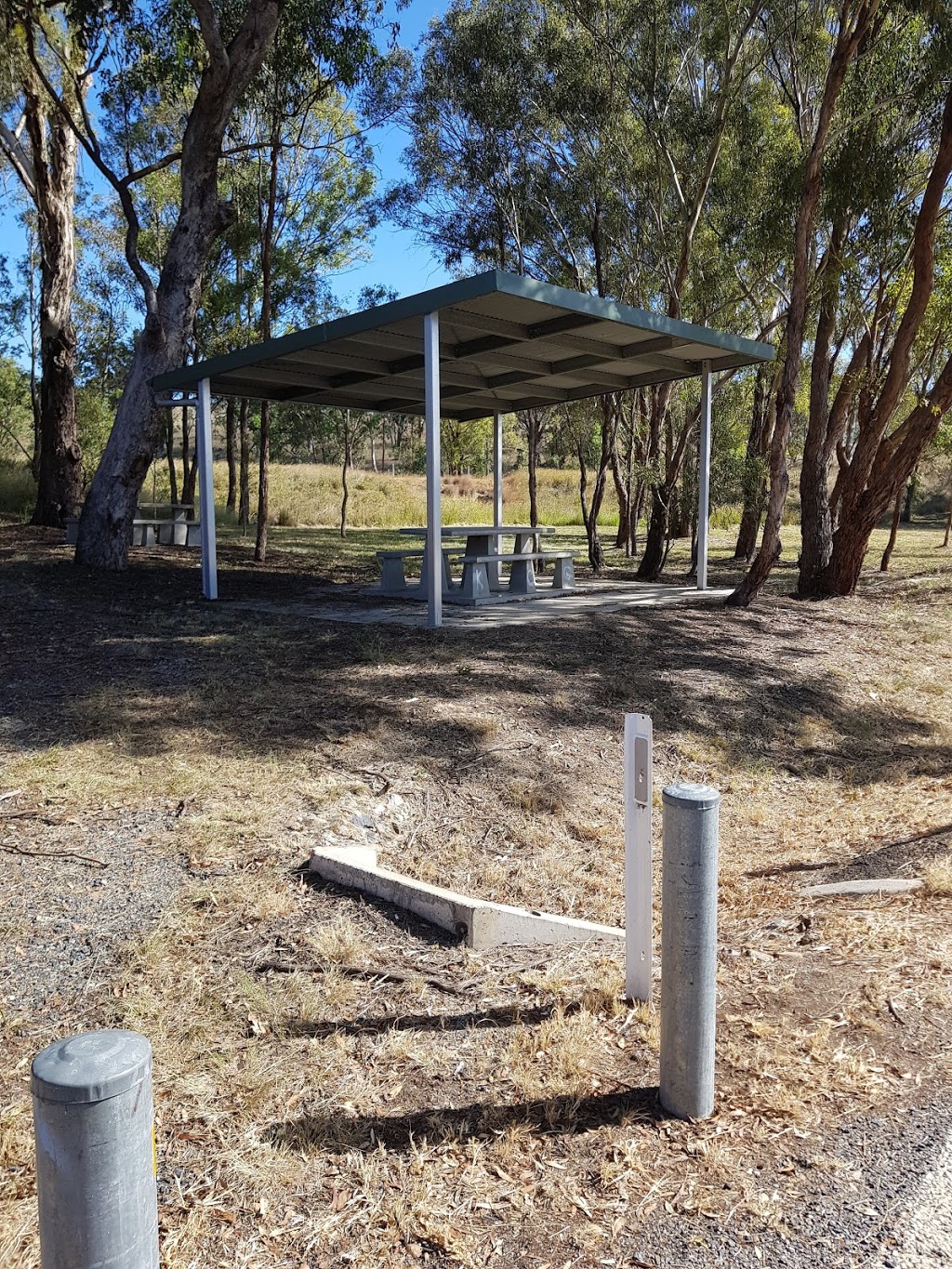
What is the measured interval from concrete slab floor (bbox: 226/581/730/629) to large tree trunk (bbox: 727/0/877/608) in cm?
93

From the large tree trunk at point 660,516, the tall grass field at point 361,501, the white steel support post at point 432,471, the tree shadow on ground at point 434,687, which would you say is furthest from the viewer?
the tall grass field at point 361,501

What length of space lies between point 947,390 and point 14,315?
85.1 feet

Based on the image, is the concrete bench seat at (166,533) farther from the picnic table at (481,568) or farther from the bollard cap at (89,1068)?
the bollard cap at (89,1068)

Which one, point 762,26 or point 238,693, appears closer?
point 238,693

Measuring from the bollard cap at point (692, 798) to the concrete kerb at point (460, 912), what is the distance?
49.0 inches

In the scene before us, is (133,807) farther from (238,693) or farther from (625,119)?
(625,119)

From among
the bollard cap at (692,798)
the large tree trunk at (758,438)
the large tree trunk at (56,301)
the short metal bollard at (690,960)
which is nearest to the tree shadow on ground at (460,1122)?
the short metal bollard at (690,960)

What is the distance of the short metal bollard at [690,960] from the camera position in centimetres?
242

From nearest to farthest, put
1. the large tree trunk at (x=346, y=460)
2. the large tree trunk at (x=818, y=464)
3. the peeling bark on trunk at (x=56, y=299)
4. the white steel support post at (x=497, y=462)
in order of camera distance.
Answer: the large tree trunk at (x=818, y=464) → the white steel support post at (x=497, y=462) → the peeling bark on trunk at (x=56, y=299) → the large tree trunk at (x=346, y=460)

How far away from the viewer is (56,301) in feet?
53.5

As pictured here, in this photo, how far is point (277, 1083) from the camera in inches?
100

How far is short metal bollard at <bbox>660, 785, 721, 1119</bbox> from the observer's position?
95.3 inches

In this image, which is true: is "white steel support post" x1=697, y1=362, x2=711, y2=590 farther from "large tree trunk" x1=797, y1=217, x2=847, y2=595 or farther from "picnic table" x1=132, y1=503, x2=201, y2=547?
"picnic table" x1=132, y1=503, x2=201, y2=547

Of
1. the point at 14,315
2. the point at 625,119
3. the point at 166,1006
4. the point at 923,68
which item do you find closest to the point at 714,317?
the point at 625,119
